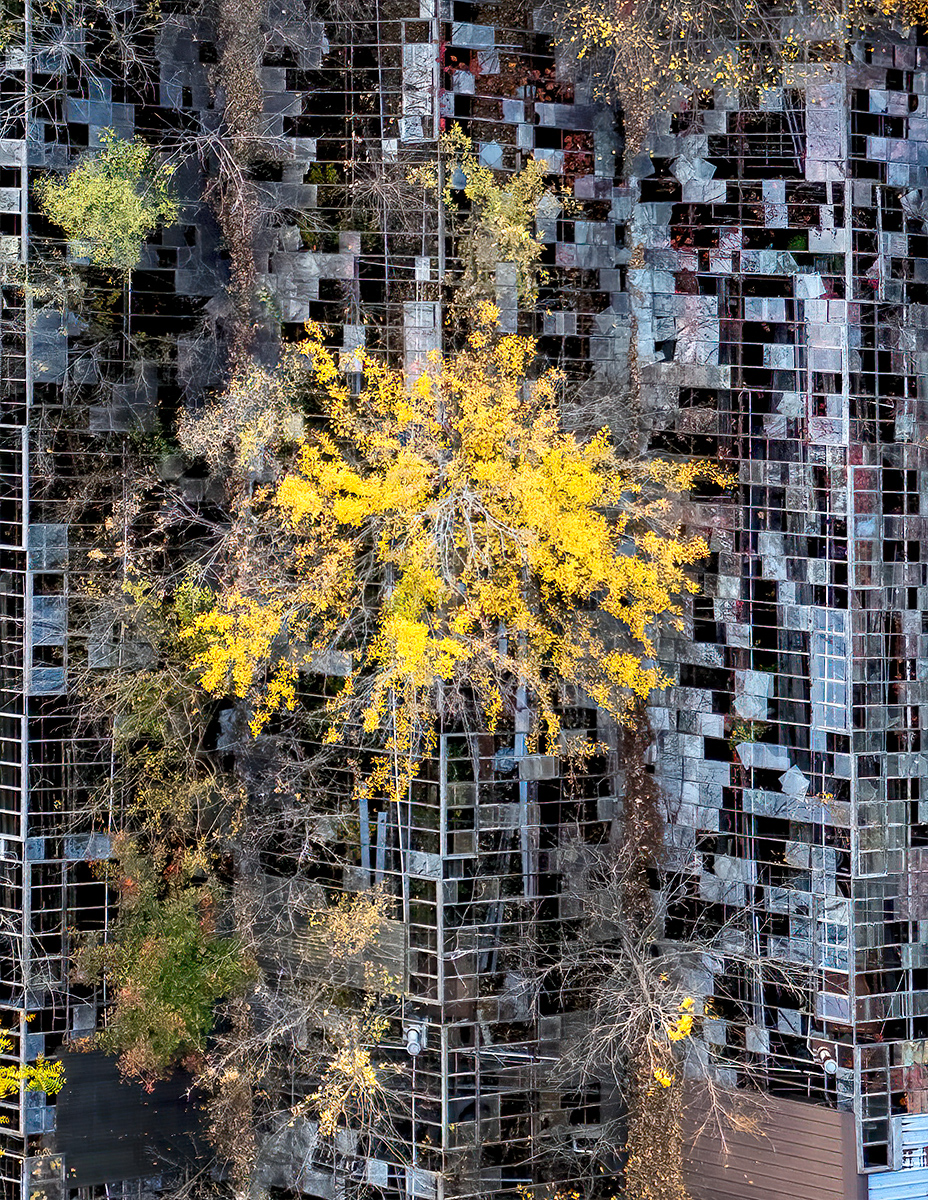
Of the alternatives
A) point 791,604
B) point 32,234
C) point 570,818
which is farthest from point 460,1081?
point 32,234

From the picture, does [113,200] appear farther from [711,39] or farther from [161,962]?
[161,962]

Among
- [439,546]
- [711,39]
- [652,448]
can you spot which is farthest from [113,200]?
[711,39]

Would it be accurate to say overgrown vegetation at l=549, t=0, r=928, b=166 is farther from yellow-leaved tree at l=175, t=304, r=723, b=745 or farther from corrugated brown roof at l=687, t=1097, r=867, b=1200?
corrugated brown roof at l=687, t=1097, r=867, b=1200

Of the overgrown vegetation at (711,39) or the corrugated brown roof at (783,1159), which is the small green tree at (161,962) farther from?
the overgrown vegetation at (711,39)

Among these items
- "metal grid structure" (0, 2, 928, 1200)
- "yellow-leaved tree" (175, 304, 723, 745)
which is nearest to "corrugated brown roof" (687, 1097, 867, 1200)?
"metal grid structure" (0, 2, 928, 1200)

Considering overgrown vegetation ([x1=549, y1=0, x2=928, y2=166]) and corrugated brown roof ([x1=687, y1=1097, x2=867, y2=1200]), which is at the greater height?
overgrown vegetation ([x1=549, y1=0, x2=928, y2=166])

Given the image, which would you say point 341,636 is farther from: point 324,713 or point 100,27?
point 100,27
